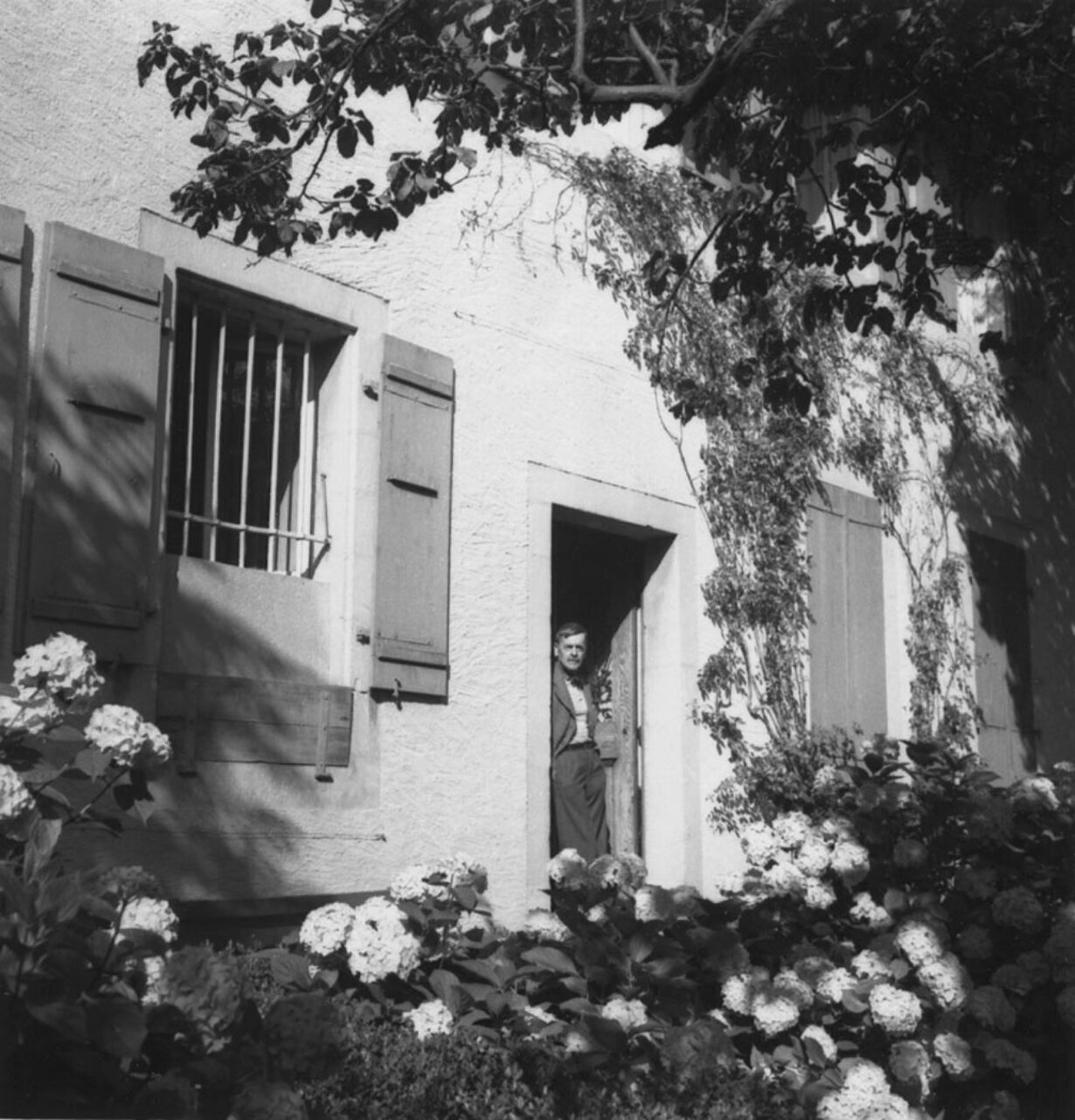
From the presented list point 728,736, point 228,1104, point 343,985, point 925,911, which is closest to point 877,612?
point 728,736

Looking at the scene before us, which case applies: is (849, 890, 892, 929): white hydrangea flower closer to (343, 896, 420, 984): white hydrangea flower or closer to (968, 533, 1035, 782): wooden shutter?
(343, 896, 420, 984): white hydrangea flower

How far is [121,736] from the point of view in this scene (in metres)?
3.45

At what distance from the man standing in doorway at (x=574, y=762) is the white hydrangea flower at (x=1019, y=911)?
215 centimetres

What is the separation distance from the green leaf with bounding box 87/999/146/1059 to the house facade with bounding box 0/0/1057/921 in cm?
232

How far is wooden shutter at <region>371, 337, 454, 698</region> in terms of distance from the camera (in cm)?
625

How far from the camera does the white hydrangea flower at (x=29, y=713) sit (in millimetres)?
3400

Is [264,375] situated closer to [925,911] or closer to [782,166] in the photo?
[782,166]

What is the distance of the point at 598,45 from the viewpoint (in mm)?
5648

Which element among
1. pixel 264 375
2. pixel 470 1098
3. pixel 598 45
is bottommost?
pixel 470 1098

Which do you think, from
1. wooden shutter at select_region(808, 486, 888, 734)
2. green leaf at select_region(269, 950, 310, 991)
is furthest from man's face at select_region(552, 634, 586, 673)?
green leaf at select_region(269, 950, 310, 991)

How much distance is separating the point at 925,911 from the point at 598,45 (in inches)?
131

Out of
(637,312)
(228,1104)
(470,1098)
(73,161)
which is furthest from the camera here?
(637,312)

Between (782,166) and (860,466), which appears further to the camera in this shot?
(860,466)

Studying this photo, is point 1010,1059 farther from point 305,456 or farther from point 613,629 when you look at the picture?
point 305,456
